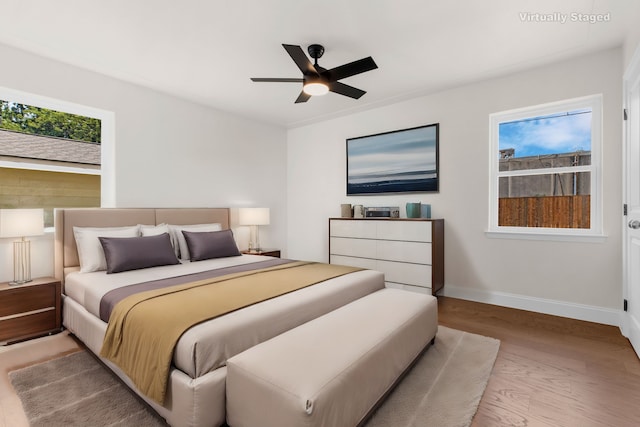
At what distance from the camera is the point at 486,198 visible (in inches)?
145

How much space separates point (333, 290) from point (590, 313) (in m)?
2.67

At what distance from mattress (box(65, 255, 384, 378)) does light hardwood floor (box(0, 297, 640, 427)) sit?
0.57m

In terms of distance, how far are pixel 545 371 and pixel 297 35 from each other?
3.18m

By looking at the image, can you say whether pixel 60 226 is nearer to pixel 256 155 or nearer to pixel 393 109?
pixel 256 155

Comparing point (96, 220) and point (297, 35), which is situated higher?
point (297, 35)

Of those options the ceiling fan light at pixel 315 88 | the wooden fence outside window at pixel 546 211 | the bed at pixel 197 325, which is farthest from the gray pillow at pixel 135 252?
the wooden fence outside window at pixel 546 211

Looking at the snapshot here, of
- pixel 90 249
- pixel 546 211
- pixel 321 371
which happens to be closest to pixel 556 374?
pixel 321 371

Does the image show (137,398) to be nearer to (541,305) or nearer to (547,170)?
(541,305)

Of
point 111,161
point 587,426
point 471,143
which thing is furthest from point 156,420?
point 471,143

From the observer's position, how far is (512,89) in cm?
351

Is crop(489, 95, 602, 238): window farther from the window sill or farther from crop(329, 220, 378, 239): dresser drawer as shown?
crop(329, 220, 378, 239): dresser drawer

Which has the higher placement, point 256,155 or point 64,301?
point 256,155

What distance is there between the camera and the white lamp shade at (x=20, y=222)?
267 centimetres

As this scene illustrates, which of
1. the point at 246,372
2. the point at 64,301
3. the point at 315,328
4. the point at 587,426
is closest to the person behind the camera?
the point at 246,372
